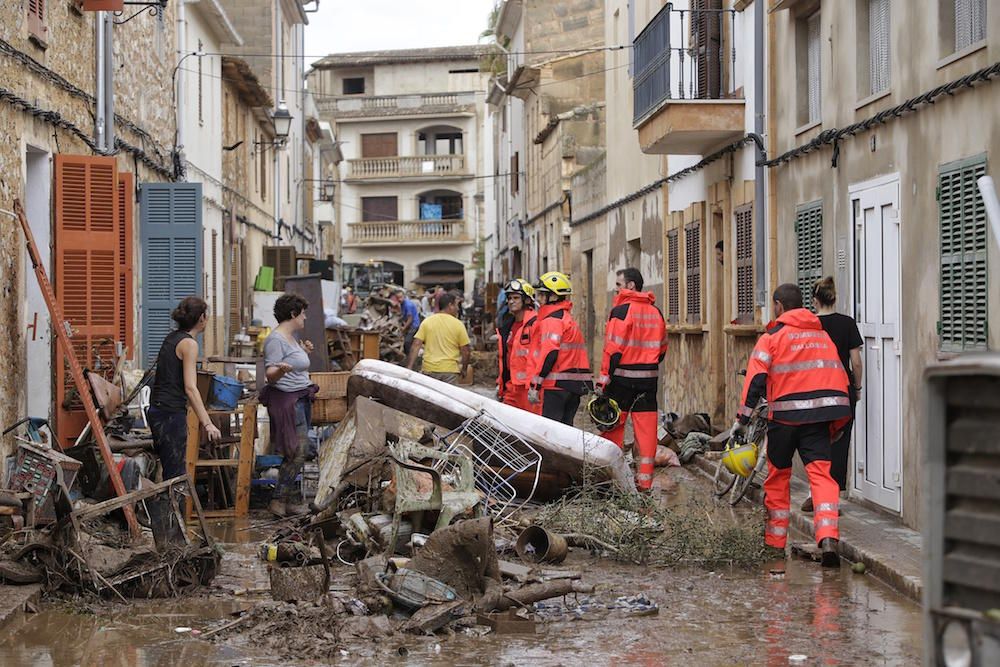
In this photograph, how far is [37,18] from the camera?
38.0 feet

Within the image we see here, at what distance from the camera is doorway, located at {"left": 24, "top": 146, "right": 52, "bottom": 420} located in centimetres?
1153

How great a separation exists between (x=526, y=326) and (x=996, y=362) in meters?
10.0

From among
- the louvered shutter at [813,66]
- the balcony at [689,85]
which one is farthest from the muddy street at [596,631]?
the balcony at [689,85]

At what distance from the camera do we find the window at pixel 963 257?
8.71 m

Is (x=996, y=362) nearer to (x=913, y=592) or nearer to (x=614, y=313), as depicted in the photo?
(x=913, y=592)

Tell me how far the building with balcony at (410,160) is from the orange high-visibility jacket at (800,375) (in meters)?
57.2

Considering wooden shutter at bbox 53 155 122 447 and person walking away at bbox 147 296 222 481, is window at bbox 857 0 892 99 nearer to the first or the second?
person walking away at bbox 147 296 222 481

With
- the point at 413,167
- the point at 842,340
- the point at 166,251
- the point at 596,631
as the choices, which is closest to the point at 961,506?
the point at 596,631

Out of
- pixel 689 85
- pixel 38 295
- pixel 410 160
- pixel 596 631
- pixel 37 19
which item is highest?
pixel 410 160

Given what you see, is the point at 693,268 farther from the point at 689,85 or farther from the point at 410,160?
the point at 410,160

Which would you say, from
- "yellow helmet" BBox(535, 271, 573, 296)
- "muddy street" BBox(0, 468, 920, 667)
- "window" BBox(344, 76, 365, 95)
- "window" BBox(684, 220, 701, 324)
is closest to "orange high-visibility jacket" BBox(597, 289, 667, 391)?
"yellow helmet" BBox(535, 271, 573, 296)

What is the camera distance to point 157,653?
6.71 metres

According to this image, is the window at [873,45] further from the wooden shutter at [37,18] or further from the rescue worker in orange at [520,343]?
the wooden shutter at [37,18]

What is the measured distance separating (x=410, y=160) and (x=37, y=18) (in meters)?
55.7
